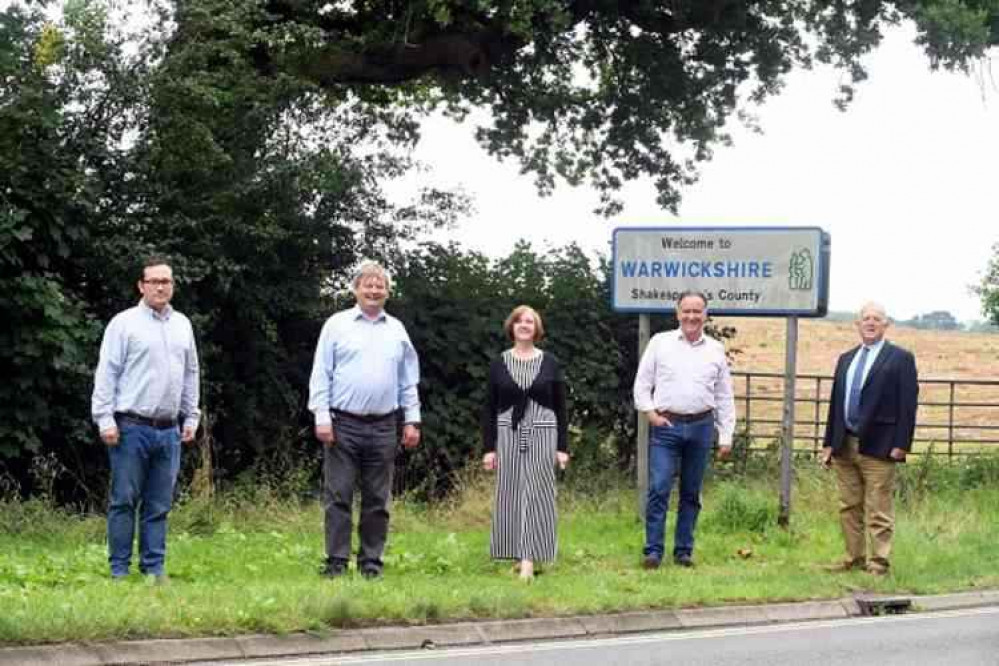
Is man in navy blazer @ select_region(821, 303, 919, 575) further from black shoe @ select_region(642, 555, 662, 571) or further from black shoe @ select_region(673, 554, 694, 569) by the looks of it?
black shoe @ select_region(642, 555, 662, 571)

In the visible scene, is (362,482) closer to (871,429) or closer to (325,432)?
(325,432)

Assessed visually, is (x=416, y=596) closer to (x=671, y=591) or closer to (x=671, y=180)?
(x=671, y=591)

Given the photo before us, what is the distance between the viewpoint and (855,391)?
470 inches

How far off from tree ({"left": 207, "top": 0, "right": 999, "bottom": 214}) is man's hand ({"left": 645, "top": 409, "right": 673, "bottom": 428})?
756 cm

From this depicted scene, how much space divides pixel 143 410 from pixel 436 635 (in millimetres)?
2464

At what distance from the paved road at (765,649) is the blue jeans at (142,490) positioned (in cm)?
230

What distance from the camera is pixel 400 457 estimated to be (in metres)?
18.3

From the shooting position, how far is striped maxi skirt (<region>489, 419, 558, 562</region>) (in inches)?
441

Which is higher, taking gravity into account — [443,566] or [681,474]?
[681,474]

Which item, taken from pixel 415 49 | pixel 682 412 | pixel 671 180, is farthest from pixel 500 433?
pixel 671 180

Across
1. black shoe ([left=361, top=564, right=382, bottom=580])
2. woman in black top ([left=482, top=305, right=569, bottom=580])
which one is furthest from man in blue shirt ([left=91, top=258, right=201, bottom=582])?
woman in black top ([left=482, top=305, right=569, bottom=580])

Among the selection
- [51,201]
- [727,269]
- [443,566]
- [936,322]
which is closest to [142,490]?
[443,566]

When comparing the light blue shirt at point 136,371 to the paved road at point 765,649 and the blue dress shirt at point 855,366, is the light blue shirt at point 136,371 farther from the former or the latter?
the blue dress shirt at point 855,366

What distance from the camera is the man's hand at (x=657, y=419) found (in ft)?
39.2
